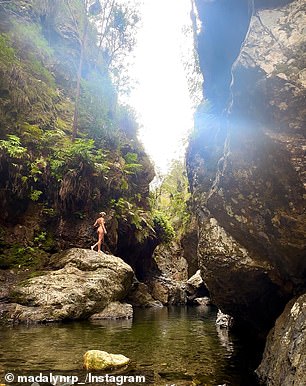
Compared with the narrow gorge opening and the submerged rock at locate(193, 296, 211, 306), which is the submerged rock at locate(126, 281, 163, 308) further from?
the submerged rock at locate(193, 296, 211, 306)

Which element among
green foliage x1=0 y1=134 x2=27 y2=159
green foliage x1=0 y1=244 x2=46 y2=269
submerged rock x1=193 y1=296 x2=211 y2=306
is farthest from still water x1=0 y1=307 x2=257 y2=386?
submerged rock x1=193 y1=296 x2=211 y2=306

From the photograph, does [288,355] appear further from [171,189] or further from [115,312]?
[171,189]

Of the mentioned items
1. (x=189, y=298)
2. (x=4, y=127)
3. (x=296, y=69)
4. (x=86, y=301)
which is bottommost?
(x=189, y=298)

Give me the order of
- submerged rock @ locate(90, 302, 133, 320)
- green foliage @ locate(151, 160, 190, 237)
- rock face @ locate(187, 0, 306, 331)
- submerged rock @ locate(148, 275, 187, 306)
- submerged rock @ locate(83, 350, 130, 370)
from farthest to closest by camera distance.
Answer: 1. green foliage @ locate(151, 160, 190, 237)
2. submerged rock @ locate(148, 275, 187, 306)
3. submerged rock @ locate(90, 302, 133, 320)
4. submerged rock @ locate(83, 350, 130, 370)
5. rock face @ locate(187, 0, 306, 331)

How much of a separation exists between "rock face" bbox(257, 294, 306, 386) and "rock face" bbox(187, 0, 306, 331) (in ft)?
3.89

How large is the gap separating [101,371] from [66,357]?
1.11m

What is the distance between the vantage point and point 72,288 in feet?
40.2

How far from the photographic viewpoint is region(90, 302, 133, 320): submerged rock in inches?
497

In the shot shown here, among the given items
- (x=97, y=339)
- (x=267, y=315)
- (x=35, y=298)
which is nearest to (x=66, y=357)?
(x=97, y=339)

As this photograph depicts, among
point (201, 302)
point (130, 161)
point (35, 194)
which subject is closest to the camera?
point (35, 194)

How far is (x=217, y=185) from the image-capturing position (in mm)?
7680

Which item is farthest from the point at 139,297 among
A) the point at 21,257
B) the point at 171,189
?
the point at 171,189

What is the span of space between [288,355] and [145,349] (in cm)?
390

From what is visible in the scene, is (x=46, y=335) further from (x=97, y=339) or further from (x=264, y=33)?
(x=264, y=33)
